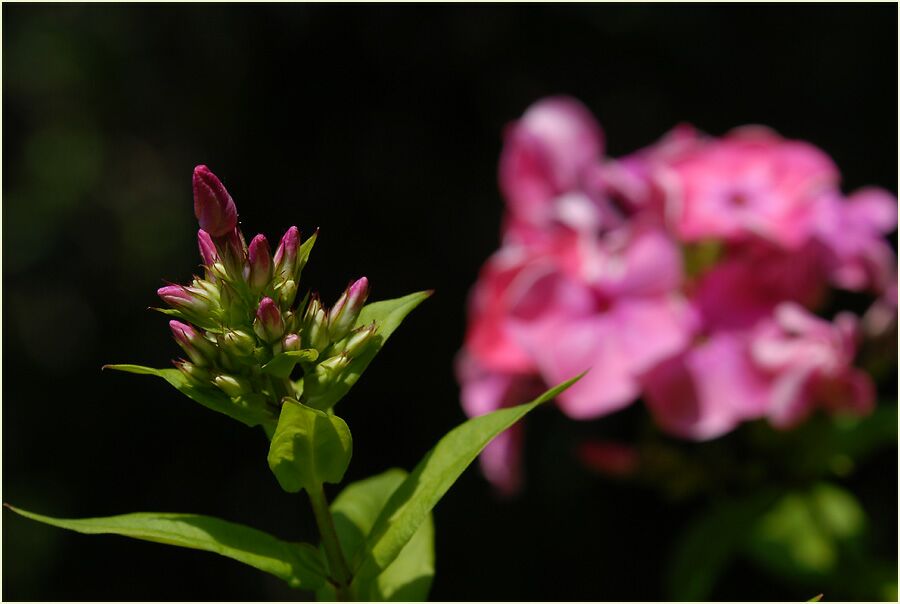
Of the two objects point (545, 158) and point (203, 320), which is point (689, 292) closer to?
point (545, 158)

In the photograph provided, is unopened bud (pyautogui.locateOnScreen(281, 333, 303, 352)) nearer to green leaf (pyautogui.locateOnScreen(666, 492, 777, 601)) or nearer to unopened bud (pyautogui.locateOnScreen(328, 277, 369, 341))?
unopened bud (pyautogui.locateOnScreen(328, 277, 369, 341))

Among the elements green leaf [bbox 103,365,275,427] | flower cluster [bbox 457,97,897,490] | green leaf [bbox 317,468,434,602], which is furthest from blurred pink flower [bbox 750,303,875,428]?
green leaf [bbox 103,365,275,427]

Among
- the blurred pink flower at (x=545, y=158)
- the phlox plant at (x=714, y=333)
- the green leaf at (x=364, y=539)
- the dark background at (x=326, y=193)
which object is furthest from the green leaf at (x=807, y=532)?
the dark background at (x=326, y=193)

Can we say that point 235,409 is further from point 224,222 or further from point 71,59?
point 71,59

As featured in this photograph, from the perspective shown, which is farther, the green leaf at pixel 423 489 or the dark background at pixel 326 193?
the dark background at pixel 326 193

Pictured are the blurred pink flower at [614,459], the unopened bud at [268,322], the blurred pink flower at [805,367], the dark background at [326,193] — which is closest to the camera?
the unopened bud at [268,322]

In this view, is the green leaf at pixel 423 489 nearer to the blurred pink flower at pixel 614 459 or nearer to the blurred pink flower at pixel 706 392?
the blurred pink flower at pixel 706 392

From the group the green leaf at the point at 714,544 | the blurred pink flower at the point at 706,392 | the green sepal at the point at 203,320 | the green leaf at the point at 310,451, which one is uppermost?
the green sepal at the point at 203,320
